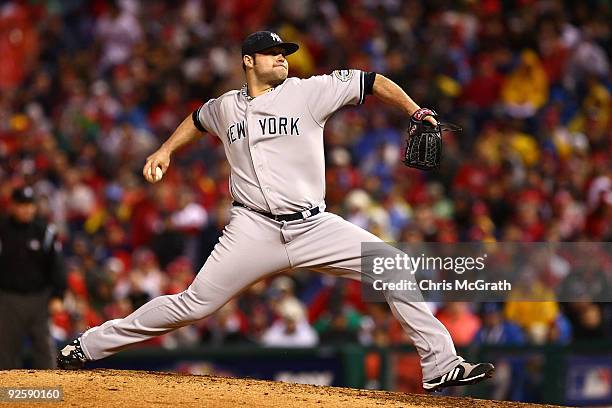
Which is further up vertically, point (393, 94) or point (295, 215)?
point (393, 94)

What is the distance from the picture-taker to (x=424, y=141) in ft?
21.1

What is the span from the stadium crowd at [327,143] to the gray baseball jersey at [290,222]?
4161 millimetres

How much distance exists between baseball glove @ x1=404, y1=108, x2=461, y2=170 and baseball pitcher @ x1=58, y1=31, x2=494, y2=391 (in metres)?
0.03

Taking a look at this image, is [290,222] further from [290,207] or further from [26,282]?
[26,282]

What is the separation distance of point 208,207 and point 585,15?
6.84 m

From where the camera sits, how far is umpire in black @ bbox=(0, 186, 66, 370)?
9273 millimetres

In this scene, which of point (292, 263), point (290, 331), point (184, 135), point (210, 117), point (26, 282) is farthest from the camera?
point (290, 331)

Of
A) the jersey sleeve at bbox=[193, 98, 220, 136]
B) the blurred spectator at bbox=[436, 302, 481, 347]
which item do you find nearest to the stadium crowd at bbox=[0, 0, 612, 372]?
the blurred spectator at bbox=[436, 302, 481, 347]

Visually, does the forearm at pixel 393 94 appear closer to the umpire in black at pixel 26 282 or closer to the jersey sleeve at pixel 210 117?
the jersey sleeve at pixel 210 117

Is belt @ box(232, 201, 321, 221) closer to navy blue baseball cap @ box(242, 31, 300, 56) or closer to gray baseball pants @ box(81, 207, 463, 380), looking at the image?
gray baseball pants @ box(81, 207, 463, 380)

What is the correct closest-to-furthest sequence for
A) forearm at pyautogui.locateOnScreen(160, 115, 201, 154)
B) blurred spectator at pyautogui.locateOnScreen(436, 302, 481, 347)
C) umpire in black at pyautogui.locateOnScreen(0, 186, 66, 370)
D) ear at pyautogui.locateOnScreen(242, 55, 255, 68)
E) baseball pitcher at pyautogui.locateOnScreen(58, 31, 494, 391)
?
baseball pitcher at pyautogui.locateOnScreen(58, 31, 494, 391) → ear at pyautogui.locateOnScreen(242, 55, 255, 68) → forearm at pyautogui.locateOnScreen(160, 115, 201, 154) → umpire in black at pyautogui.locateOnScreen(0, 186, 66, 370) → blurred spectator at pyautogui.locateOnScreen(436, 302, 481, 347)

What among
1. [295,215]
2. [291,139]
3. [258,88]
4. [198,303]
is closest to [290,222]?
[295,215]

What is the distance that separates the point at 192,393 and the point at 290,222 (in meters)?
1.05

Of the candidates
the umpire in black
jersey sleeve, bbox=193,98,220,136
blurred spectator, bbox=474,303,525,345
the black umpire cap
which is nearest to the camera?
jersey sleeve, bbox=193,98,220,136
